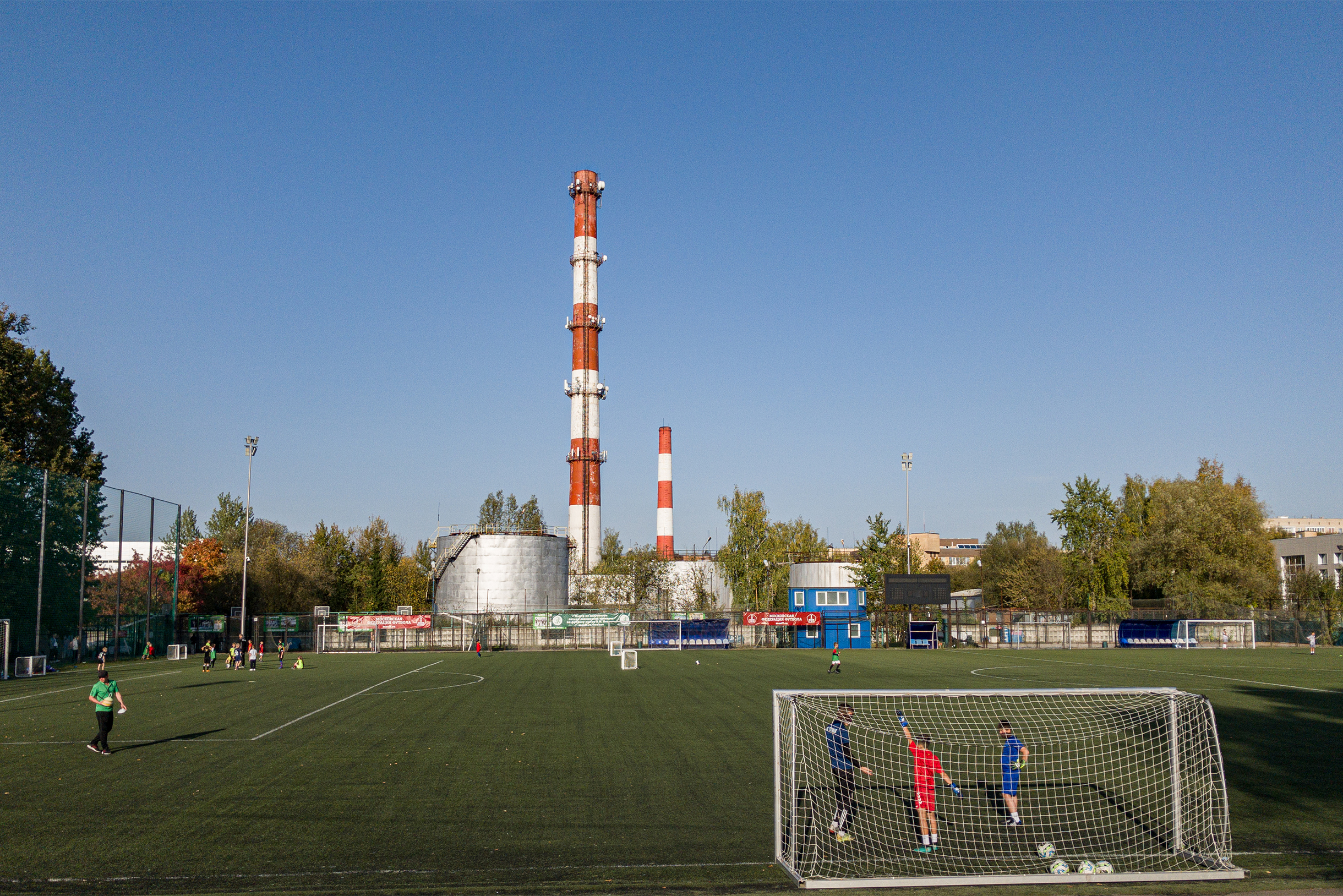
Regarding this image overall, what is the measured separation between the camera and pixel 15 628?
130ft

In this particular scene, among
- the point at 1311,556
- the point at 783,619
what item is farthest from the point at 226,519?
the point at 1311,556

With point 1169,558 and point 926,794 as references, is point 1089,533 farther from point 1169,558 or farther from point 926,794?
point 926,794

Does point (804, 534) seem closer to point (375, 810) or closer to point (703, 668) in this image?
point (703, 668)

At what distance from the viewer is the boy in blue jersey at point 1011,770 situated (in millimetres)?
12344

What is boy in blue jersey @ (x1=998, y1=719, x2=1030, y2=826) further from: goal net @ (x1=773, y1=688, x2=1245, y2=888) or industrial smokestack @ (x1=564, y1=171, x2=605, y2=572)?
industrial smokestack @ (x1=564, y1=171, x2=605, y2=572)

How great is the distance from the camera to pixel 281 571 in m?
78.4

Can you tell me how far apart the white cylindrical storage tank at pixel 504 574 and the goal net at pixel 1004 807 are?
65.5 meters

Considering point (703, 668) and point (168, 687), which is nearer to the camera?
point (168, 687)

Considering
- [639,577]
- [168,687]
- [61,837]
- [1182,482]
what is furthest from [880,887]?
[1182,482]

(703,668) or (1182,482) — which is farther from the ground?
(1182,482)

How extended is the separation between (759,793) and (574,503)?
3007 inches

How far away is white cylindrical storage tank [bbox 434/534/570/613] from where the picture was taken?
80.9m

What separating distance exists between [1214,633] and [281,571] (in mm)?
73558

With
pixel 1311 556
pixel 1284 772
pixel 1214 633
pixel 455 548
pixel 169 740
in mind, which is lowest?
pixel 1214 633
